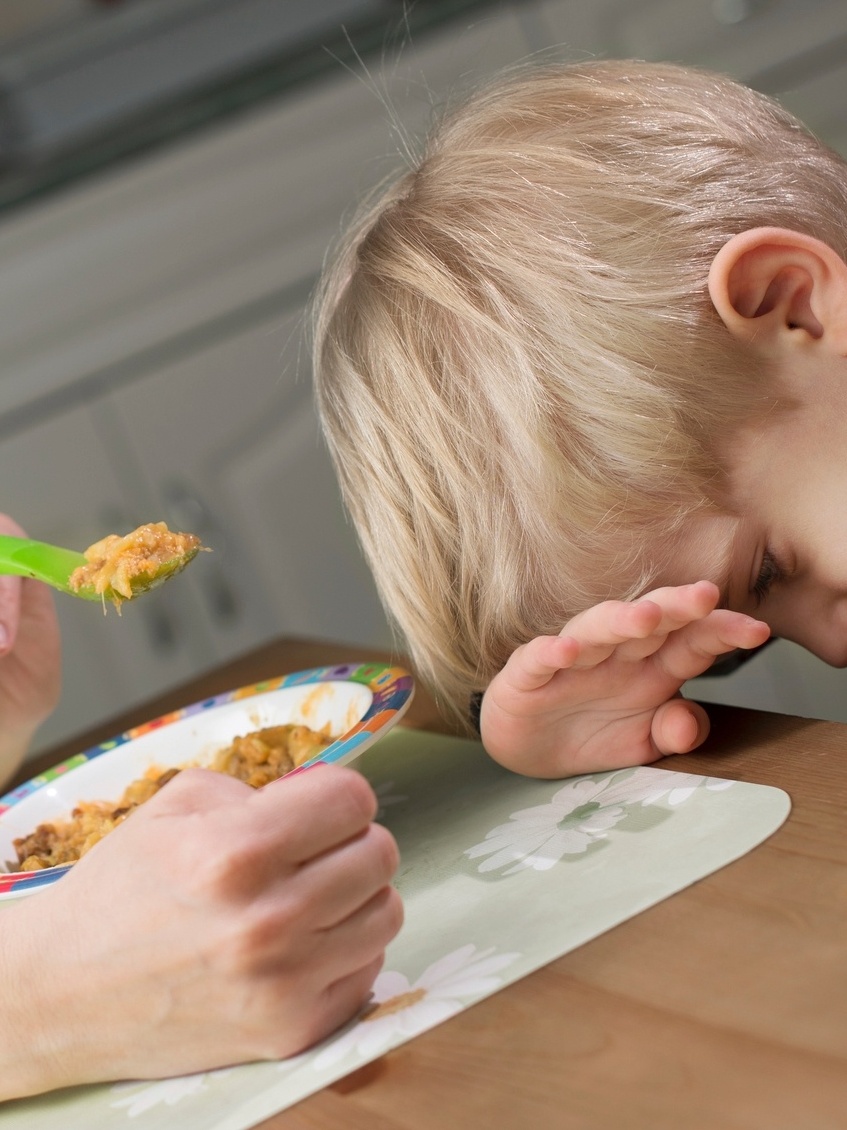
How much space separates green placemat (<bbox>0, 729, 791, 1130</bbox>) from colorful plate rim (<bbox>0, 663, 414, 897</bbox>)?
7 cm

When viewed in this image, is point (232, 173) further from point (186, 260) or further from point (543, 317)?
point (543, 317)

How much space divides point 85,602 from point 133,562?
148 cm

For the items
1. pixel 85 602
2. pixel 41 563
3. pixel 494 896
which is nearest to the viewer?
pixel 494 896

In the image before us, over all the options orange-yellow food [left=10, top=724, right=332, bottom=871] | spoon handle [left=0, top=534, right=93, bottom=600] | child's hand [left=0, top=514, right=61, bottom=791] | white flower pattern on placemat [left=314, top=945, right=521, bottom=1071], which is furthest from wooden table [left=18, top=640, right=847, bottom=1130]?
child's hand [left=0, top=514, right=61, bottom=791]

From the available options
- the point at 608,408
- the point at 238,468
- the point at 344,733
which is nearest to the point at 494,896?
the point at 344,733

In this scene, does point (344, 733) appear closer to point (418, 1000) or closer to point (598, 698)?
point (598, 698)

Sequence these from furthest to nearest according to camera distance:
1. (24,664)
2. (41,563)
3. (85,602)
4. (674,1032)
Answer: (85,602)
(24,664)
(41,563)
(674,1032)

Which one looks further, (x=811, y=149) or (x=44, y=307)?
(x=44, y=307)

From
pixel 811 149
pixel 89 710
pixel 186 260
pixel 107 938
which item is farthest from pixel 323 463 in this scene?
pixel 107 938

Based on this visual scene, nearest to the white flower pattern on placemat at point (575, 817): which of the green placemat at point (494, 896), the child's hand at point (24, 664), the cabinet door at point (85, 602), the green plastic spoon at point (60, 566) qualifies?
the green placemat at point (494, 896)

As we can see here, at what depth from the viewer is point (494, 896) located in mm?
586

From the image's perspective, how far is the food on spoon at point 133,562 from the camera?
2.52 feet

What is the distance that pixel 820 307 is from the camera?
747 millimetres

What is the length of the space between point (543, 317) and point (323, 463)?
60.0 inches
